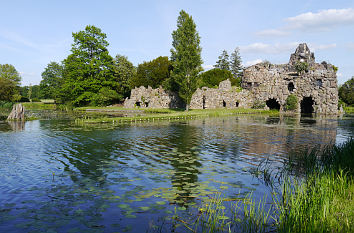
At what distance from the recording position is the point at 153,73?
86188mm

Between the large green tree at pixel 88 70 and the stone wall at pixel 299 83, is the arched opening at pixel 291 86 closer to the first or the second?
the stone wall at pixel 299 83

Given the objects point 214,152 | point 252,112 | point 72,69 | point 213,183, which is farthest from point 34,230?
point 72,69

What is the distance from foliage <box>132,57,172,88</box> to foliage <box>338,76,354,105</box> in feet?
213

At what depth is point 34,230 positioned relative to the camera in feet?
25.3

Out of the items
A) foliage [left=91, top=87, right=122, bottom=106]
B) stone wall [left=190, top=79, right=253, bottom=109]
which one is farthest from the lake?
foliage [left=91, top=87, right=122, bottom=106]

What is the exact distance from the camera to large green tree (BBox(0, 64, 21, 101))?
302ft

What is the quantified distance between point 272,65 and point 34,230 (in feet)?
270

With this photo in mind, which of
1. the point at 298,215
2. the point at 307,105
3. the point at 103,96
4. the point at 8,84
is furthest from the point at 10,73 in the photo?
the point at 298,215

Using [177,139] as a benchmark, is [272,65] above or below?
above

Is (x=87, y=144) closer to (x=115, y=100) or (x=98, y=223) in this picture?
(x=98, y=223)

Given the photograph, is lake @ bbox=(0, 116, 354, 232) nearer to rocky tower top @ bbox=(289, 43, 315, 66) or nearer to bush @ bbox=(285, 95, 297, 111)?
bush @ bbox=(285, 95, 297, 111)

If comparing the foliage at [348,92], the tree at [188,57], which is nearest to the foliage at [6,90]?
the tree at [188,57]

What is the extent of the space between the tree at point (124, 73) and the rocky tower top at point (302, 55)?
51.2 m

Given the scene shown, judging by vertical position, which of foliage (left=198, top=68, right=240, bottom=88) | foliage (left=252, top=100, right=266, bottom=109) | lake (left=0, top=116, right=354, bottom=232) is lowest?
lake (left=0, top=116, right=354, bottom=232)
